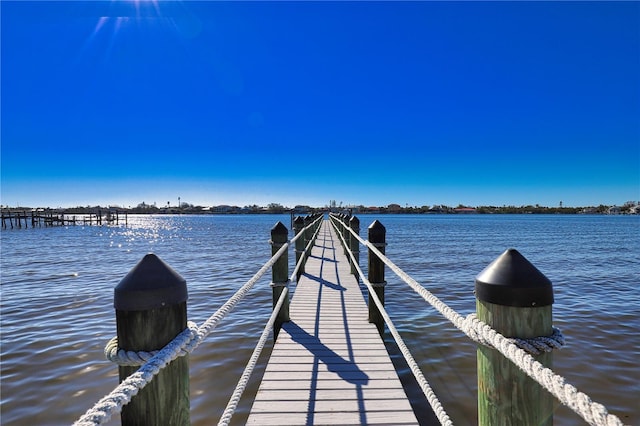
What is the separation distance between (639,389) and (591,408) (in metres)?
6.56

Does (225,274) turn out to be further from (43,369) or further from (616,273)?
(616,273)

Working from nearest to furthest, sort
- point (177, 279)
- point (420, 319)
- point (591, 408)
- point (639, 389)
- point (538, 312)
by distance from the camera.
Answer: point (591, 408) → point (538, 312) → point (177, 279) → point (639, 389) → point (420, 319)

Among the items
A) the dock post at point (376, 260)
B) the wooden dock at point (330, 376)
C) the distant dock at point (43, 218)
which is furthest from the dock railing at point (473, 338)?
the distant dock at point (43, 218)

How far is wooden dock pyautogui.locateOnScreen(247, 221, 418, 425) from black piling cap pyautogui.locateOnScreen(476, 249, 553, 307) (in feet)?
7.14

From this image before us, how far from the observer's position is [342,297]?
7.23 m

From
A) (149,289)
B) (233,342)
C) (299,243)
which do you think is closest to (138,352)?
(149,289)

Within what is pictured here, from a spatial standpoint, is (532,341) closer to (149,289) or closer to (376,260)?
(149,289)

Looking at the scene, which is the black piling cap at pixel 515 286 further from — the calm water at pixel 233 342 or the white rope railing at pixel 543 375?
the calm water at pixel 233 342

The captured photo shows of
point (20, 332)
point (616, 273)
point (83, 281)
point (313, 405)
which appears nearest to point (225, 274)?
point (83, 281)

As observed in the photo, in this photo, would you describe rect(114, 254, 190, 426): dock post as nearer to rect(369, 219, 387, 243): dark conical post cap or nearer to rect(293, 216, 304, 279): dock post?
rect(369, 219, 387, 243): dark conical post cap

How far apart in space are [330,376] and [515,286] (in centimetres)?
300

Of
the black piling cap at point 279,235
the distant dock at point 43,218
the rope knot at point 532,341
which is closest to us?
the rope knot at point 532,341

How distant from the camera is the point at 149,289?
136cm

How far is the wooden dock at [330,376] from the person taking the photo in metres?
3.10
